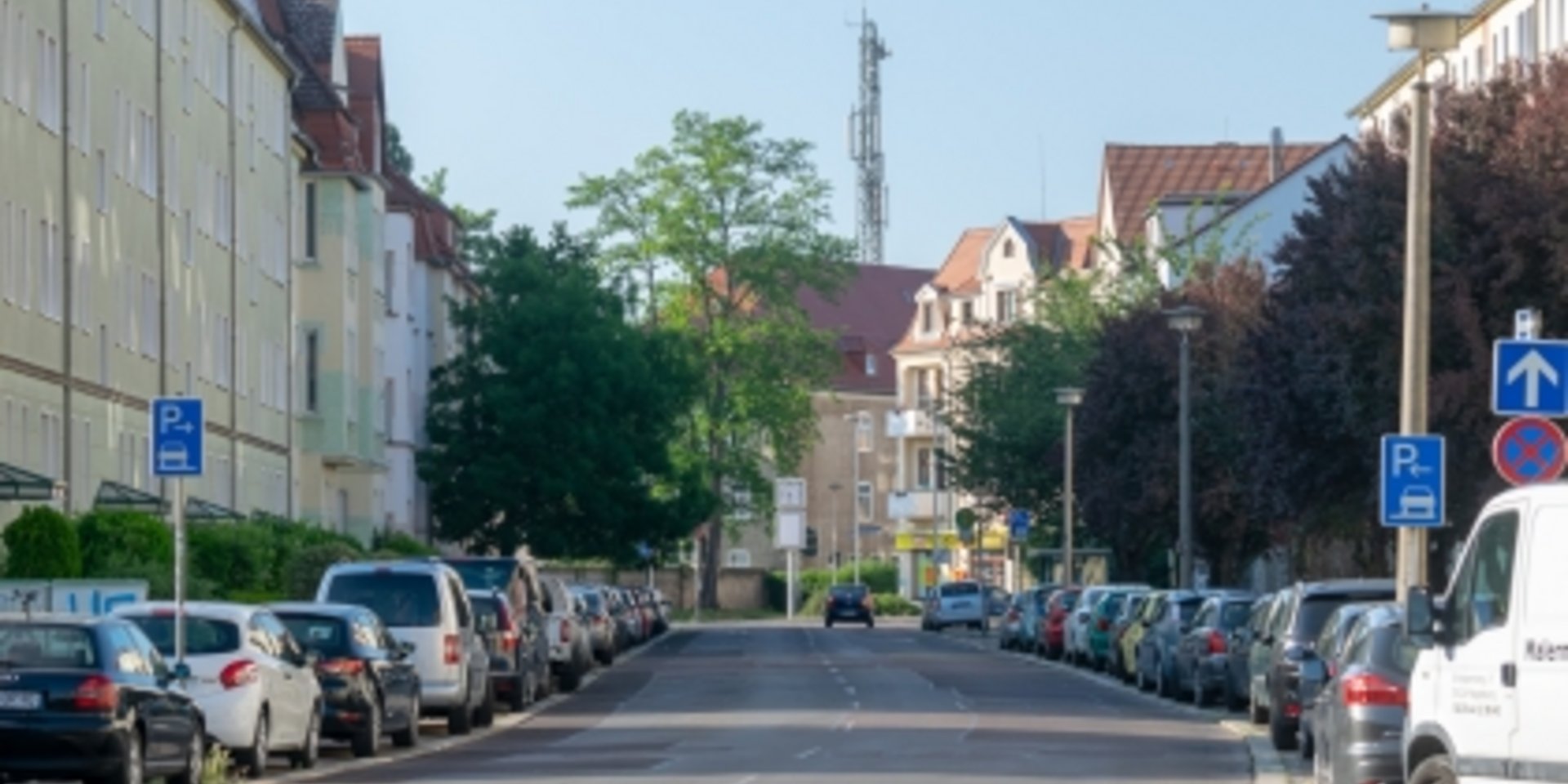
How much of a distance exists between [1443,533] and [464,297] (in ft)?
193

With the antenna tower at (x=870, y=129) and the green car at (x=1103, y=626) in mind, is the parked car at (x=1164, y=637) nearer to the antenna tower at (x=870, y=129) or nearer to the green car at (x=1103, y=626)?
the green car at (x=1103, y=626)

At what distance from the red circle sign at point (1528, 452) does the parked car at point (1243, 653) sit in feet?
36.9

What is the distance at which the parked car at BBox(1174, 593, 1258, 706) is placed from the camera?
129 ft

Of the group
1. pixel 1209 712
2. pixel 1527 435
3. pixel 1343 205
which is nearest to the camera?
pixel 1527 435

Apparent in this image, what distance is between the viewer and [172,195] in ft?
185

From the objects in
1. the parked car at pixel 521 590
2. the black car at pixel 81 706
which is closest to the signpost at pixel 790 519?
the parked car at pixel 521 590

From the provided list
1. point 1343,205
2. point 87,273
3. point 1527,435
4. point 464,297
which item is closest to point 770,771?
point 1527,435

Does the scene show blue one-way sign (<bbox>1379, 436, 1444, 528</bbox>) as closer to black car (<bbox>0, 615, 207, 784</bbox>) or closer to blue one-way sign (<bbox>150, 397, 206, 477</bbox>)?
blue one-way sign (<bbox>150, 397, 206, 477</bbox>)

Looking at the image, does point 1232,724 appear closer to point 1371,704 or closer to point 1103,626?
point 1371,704

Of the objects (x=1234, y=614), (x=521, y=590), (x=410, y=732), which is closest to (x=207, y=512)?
(x=521, y=590)

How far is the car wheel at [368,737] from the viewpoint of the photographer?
96.9 feet

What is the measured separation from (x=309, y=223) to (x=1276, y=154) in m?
45.7

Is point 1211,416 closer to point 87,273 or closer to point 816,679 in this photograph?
point 816,679

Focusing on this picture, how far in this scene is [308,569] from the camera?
4841cm
